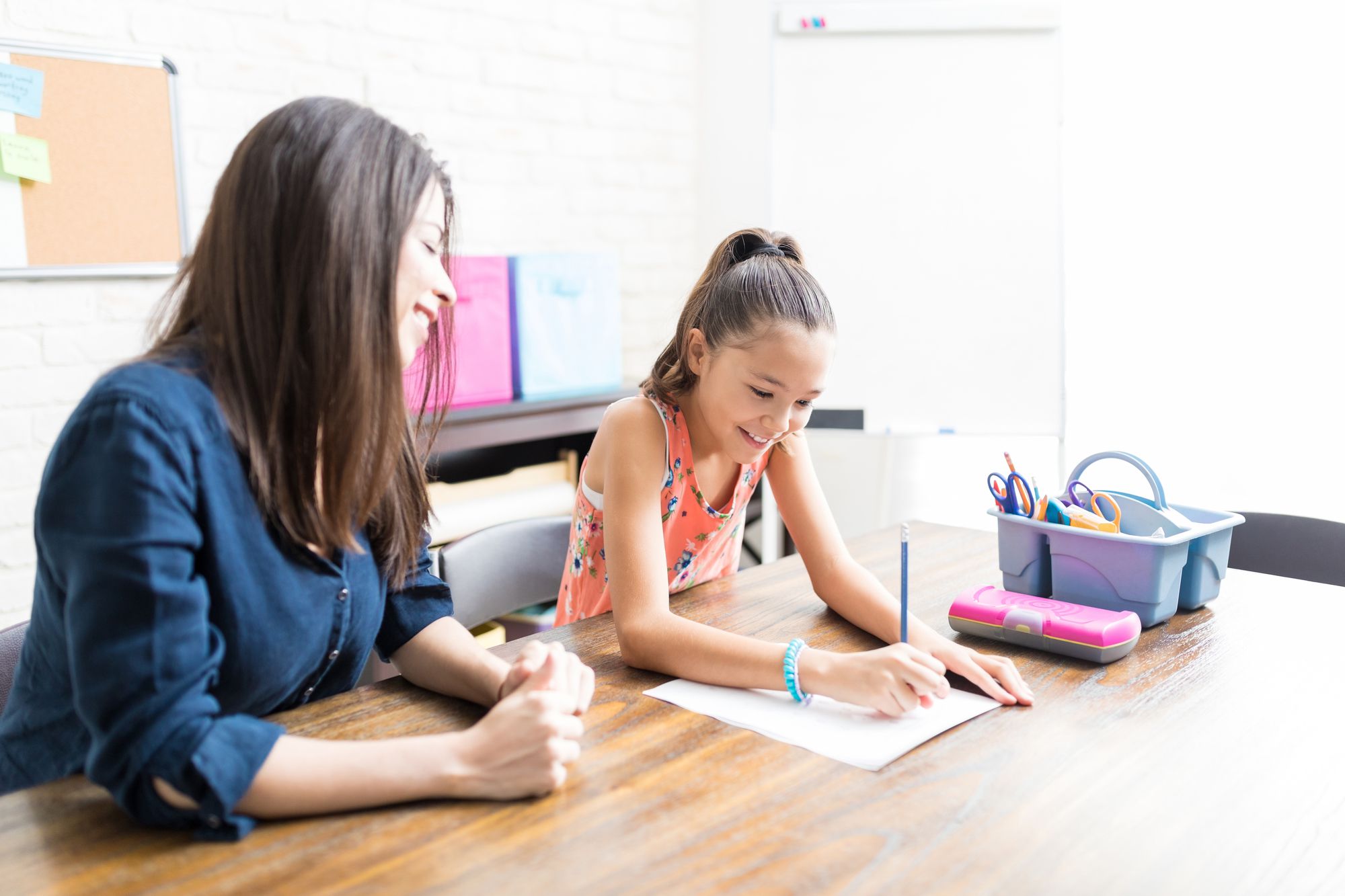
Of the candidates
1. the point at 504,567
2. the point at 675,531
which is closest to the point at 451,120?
the point at 504,567

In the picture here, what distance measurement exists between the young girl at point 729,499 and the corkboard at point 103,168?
51.0 inches

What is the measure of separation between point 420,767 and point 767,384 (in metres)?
0.68

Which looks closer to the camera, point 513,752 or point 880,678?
point 513,752

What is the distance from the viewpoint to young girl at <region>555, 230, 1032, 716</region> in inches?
43.8

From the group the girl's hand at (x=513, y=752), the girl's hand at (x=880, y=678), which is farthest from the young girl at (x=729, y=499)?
the girl's hand at (x=513, y=752)

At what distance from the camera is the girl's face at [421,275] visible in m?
0.99

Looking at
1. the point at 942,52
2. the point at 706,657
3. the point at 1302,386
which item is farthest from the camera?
the point at 942,52

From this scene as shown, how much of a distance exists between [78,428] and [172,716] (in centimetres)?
24

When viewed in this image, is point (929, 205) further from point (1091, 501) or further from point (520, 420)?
point (1091, 501)

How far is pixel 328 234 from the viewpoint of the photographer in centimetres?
91

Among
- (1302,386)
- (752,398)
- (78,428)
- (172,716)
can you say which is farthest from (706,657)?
(1302,386)

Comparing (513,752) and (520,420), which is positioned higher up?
(520,420)

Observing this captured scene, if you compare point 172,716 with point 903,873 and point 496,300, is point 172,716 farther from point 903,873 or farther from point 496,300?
point 496,300

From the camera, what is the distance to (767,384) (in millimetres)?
1351
